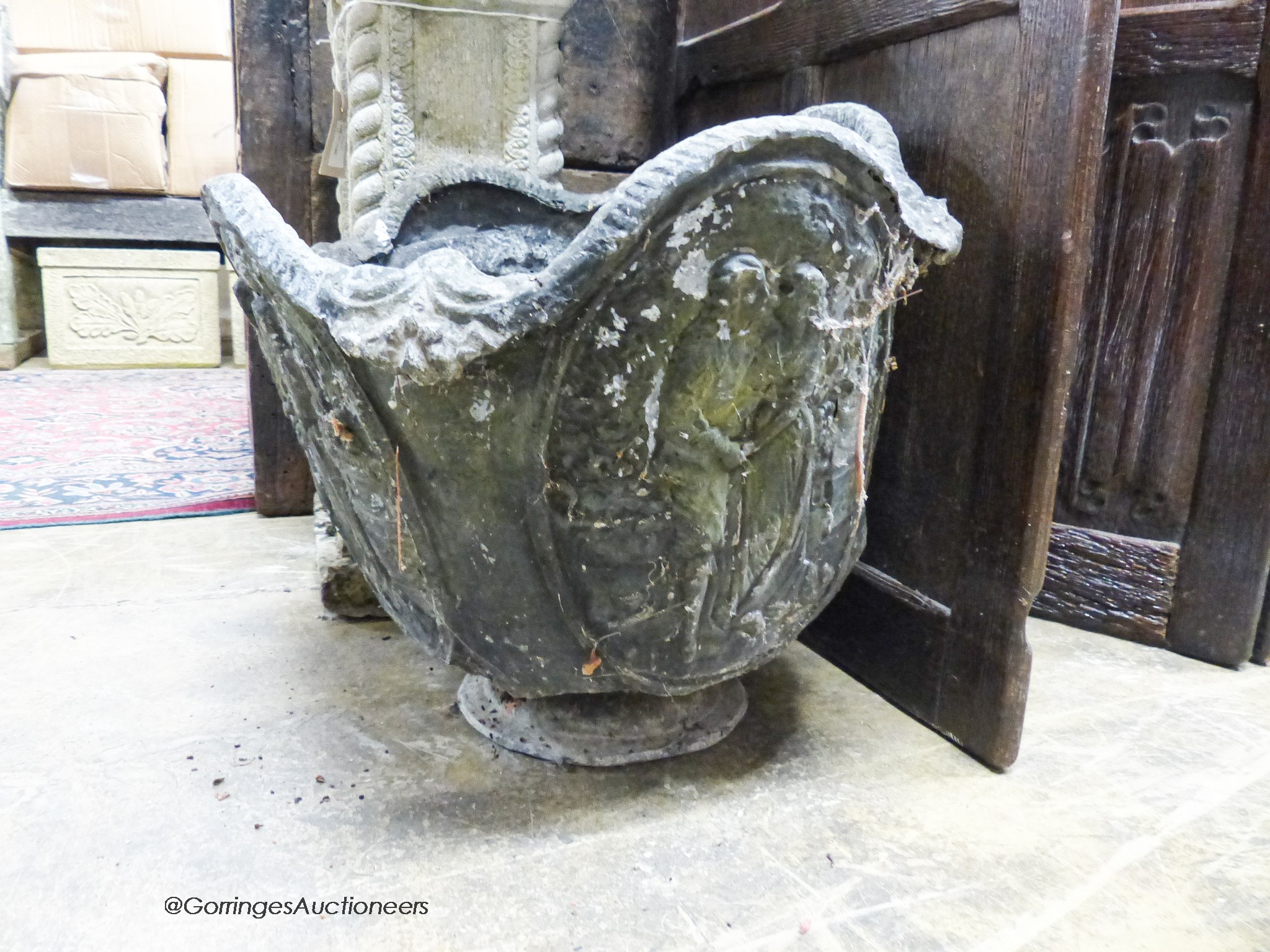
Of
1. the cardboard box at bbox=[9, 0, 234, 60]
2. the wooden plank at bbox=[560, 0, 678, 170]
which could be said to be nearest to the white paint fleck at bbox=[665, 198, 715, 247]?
the wooden plank at bbox=[560, 0, 678, 170]

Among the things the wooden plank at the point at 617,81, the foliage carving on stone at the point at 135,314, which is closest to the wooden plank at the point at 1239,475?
the wooden plank at the point at 617,81

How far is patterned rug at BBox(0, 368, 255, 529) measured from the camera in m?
2.16

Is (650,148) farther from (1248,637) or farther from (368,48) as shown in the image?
(1248,637)

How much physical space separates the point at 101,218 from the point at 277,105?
10.8ft

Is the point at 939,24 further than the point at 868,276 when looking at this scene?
Yes

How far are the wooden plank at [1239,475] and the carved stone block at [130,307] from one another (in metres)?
4.37

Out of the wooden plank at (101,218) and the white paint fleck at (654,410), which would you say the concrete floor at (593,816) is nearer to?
the white paint fleck at (654,410)

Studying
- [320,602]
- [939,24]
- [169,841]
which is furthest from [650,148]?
[169,841]

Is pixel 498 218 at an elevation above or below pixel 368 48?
below

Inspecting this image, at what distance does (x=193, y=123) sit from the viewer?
15.4ft

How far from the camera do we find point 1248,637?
1499 millimetres

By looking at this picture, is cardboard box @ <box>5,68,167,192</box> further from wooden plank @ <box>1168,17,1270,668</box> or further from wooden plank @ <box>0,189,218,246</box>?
wooden plank @ <box>1168,17,1270,668</box>

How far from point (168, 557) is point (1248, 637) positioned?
1938mm

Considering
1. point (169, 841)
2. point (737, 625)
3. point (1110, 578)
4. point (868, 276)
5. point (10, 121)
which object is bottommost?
point (169, 841)
